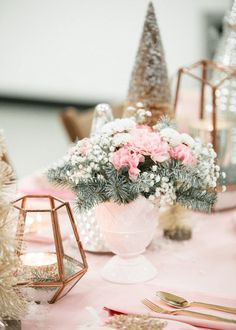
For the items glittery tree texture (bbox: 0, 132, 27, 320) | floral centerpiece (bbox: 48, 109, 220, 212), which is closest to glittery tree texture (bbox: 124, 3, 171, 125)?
floral centerpiece (bbox: 48, 109, 220, 212)

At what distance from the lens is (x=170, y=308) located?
153cm

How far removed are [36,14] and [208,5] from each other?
8.87ft

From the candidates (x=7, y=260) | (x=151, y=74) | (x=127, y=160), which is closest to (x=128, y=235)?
(x=127, y=160)

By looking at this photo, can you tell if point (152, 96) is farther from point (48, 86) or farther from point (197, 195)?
point (48, 86)

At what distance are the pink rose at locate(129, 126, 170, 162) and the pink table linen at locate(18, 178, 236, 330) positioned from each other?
36cm

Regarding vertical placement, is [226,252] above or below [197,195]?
below

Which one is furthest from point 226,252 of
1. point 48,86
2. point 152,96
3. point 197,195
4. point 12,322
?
point 48,86

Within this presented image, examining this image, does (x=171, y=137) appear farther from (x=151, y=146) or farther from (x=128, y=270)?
(x=128, y=270)

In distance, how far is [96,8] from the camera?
30.4 feet

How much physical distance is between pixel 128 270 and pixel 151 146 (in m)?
0.38

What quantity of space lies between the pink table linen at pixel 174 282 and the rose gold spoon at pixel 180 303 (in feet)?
0.06

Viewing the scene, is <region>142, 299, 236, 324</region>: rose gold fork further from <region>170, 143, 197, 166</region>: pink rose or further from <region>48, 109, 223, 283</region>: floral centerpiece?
<region>170, 143, 197, 166</region>: pink rose

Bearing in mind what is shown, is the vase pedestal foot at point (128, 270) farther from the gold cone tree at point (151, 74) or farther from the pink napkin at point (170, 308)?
the gold cone tree at point (151, 74)

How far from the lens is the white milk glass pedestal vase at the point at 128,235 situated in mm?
1690
